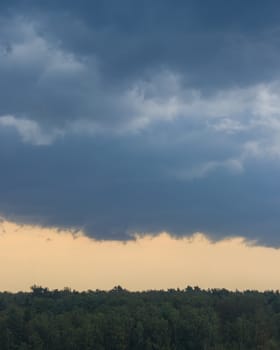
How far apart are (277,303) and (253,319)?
2738cm

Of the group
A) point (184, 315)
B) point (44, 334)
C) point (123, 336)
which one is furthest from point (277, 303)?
point (44, 334)

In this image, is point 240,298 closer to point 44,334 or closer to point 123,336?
point 123,336

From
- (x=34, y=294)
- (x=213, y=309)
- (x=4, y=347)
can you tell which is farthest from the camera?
(x=34, y=294)

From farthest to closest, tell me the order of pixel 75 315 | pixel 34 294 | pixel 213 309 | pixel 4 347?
pixel 34 294, pixel 213 309, pixel 75 315, pixel 4 347

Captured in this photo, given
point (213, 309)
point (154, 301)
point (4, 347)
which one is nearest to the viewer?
point (4, 347)

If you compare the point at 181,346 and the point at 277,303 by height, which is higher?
the point at 277,303

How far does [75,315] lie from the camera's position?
116 meters

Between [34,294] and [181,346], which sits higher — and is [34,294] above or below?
above

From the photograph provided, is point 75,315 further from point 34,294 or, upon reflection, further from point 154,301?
point 34,294

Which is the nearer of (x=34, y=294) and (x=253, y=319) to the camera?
(x=253, y=319)

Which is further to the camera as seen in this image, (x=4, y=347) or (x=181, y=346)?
(x=181, y=346)

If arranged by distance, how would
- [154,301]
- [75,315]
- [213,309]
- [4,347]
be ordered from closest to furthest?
[4,347], [75,315], [213,309], [154,301]

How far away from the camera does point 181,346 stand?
11669 centimetres

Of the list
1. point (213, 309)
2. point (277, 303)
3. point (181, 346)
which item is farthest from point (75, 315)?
point (277, 303)
